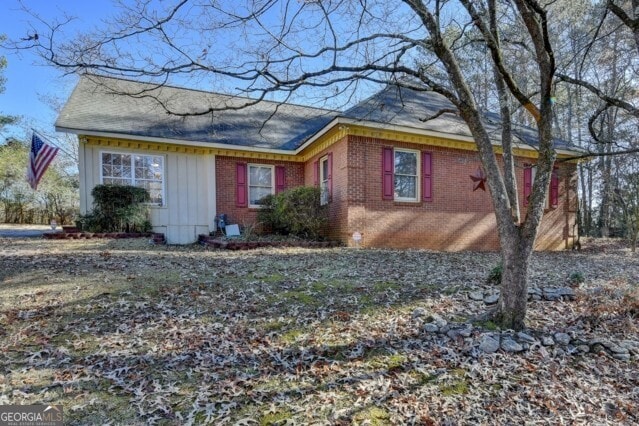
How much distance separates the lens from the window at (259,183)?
38.8 ft

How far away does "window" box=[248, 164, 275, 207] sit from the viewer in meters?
11.8

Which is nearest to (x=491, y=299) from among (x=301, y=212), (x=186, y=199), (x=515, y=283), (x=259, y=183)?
(x=515, y=283)

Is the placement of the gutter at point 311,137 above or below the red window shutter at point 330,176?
above

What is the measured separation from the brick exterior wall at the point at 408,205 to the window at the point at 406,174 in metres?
0.23

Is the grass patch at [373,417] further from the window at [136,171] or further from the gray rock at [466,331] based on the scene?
the window at [136,171]

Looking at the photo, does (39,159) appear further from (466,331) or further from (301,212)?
(466,331)

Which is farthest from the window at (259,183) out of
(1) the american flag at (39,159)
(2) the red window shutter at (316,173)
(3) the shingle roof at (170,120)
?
(1) the american flag at (39,159)

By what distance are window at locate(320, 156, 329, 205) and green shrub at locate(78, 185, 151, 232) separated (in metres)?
5.18

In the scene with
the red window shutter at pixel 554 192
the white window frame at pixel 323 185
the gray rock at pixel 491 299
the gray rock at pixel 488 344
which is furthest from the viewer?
the red window shutter at pixel 554 192

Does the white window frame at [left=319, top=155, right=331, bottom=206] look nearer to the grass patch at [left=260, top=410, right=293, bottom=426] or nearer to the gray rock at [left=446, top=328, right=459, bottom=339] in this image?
the gray rock at [left=446, top=328, right=459, bottom=339]

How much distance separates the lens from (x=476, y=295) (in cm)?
491

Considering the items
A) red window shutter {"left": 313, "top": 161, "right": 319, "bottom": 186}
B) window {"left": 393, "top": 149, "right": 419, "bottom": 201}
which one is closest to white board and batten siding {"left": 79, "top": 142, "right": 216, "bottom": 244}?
red window shutter {"left": 313, "top": 161, "right": 319, "bottom": 186}

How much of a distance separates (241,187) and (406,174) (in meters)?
5.21

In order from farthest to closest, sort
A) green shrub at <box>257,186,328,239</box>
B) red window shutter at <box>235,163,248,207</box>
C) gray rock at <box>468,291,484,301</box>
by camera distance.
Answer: red window shutter at <box>235,163,248,207</box>
green shrub at <box>257,186,328,239</box>
gray rock at <box>468,291,484,301</box>
